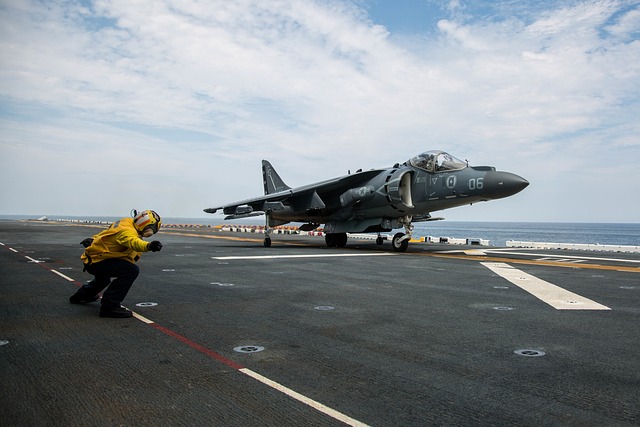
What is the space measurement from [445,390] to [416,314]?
3.16m

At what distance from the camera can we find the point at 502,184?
15.9 m

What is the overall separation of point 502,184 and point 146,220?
490 inches

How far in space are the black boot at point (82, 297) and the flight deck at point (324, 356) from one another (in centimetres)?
12

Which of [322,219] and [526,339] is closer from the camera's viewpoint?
[526,339]

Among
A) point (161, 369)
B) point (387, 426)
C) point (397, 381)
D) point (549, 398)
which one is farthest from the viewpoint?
point (161, 369)

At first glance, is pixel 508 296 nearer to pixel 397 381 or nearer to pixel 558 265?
pixel 397 381

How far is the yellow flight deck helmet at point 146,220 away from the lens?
23.3ft

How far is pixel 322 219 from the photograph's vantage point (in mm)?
22984

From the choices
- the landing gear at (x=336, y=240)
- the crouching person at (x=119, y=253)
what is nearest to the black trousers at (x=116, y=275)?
the crouching person at (x=119, y=253)

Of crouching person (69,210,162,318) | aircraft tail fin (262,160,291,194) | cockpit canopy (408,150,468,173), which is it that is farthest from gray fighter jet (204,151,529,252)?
crouching person (69,210,162,318)

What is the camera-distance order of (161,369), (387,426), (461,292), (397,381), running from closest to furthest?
(387,426) < (397,381) < (161,369) < (461,292)

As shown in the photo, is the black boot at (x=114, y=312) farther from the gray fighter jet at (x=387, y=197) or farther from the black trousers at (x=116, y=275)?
the gray fighter jet at (x=387, y=197)

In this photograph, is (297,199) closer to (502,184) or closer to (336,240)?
(336,240)

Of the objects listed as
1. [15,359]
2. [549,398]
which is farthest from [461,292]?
[15,359]
